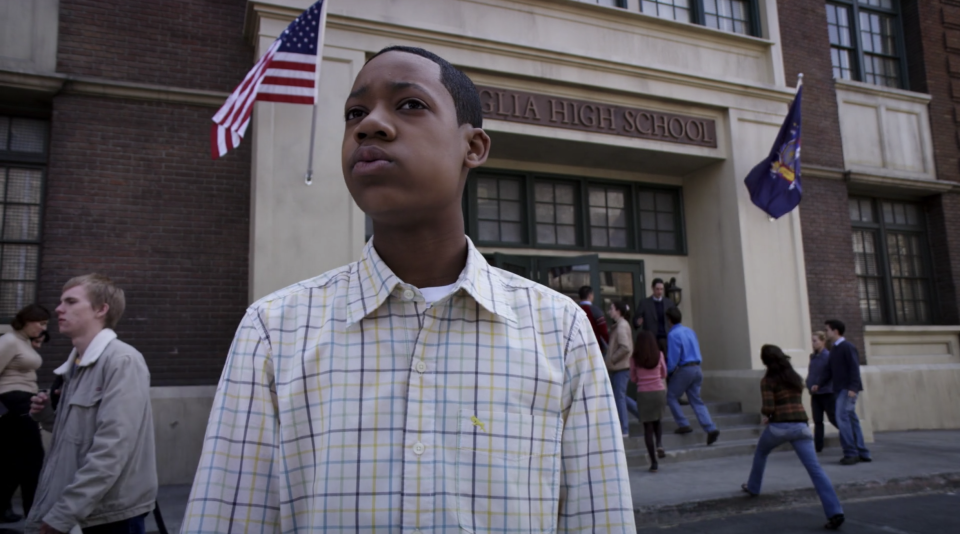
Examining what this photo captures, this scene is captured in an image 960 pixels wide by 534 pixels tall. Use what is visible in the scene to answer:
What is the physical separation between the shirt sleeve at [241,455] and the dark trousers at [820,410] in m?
10.1

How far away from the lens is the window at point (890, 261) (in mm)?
13344

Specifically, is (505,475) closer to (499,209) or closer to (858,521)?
(858,521)

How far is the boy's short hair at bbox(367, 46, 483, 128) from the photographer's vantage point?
57.8 inches

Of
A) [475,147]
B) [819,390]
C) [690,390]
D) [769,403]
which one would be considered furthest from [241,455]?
[819,390]

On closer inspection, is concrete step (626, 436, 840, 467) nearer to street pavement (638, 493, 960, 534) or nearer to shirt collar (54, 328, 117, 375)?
street pavement (638, 493, 960, 534)

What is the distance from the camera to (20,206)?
8.22 metres

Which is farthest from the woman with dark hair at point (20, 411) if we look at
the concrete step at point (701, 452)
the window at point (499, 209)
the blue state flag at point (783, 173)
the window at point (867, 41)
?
the window at point (867, 41)

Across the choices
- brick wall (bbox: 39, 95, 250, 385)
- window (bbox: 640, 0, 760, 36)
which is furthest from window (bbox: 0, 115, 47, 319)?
window (bbox: 640, 0, 760, 36)

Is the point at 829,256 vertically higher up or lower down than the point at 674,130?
lower down

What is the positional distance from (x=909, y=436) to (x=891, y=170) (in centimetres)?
530

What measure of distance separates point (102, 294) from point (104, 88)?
245 inches

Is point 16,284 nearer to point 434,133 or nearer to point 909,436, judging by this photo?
point 434,133

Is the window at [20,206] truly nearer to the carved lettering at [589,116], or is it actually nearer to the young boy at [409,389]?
the carved lettering at [589,116]

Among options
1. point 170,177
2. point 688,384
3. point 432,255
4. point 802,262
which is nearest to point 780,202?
point 802,262
